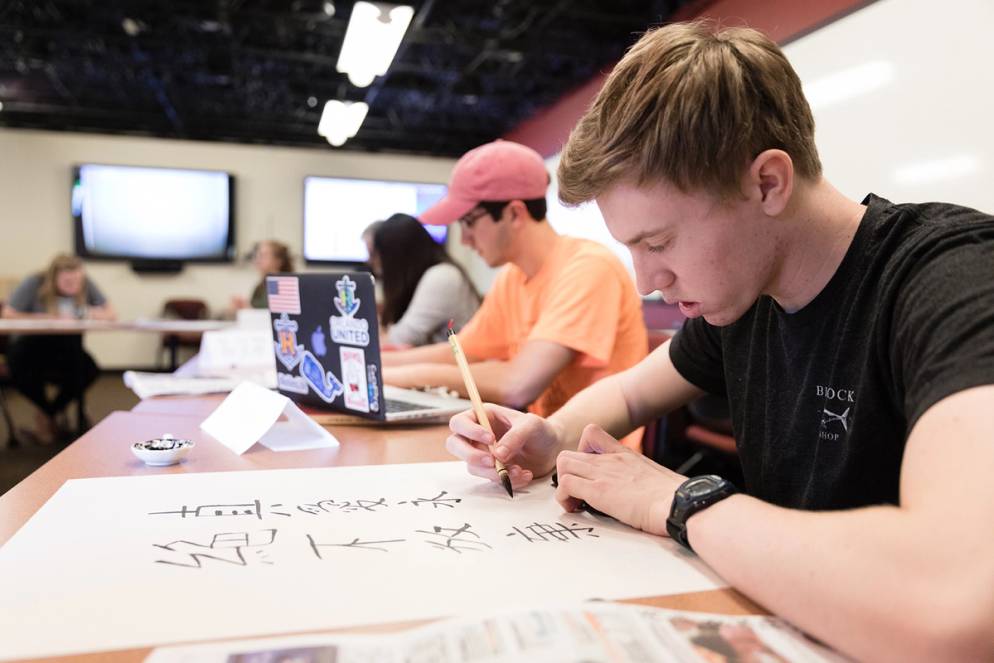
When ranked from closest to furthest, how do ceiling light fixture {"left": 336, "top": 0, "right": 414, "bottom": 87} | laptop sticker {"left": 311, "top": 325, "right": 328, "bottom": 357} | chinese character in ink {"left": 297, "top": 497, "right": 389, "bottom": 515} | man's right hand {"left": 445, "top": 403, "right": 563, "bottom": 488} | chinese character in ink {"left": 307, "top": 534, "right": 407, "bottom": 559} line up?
chinese character in ink {"left": 307, "top": 534, "right": 407, "bottom": 559} < chinese character in ink {"left": 297, "top": 497, "right": 389, "bottom": 515} < man's right hand {"left": 445, "top": 403, "right": 563, "bottom": 488} < laptop sticker {"left": 311, "top": 325, "right": 328, "bottom": 357} < ceiling light fixture {"left": 336, "top": 0, "right": 414, "bottom": 87}

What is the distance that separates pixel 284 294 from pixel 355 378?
256 mm

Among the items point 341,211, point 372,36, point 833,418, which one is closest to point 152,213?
point 341,211

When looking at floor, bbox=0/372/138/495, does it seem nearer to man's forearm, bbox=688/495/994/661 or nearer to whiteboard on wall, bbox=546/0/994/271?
man's forearm, bbox=688/495/994/661

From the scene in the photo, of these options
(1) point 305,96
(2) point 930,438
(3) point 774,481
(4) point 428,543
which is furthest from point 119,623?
(1) point 305,96

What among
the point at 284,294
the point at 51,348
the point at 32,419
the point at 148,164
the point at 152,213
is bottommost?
the point at 32,419

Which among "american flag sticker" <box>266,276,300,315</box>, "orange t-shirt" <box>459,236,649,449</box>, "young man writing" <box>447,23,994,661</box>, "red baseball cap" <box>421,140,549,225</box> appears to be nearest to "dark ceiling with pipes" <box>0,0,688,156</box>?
"red baseball cap" <box>421,140,549,225</box>

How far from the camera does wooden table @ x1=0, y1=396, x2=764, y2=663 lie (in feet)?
1.89

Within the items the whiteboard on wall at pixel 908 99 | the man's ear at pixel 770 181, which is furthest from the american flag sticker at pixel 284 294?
the whiteboard on wall at pixel 908 99

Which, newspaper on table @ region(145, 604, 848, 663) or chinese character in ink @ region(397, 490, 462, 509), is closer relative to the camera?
newspaper on table @ region(145, 604, 848, 663)

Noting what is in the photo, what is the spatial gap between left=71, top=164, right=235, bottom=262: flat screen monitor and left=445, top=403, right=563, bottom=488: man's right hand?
716cm

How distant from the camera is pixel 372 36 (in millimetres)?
3633

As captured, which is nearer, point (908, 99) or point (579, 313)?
point (579, 313)

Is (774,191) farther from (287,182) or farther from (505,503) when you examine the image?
(287,182)

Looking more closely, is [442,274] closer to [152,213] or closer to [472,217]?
[472,217]
